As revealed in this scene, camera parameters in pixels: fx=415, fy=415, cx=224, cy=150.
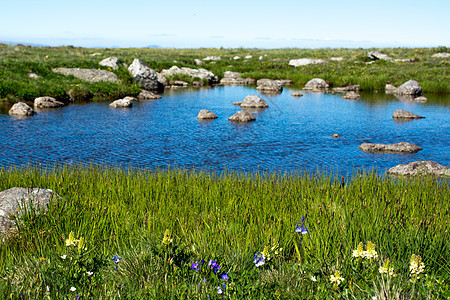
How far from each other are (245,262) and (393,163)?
9219 mm

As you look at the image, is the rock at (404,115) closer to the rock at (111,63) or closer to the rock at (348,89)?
the rock at (348,89)

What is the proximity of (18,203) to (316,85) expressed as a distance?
3310 cm

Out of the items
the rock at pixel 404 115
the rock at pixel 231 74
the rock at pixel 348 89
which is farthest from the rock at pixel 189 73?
the rock at pixel 404 115

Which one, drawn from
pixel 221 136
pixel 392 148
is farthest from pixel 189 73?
pixel 392 148

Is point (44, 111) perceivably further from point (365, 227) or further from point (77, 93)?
point (365, 227)

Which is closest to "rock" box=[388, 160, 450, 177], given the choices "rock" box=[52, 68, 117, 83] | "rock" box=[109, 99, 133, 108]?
"rock" box=[109, 99, 133, 108]

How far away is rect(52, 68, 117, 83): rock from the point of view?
2921 cm

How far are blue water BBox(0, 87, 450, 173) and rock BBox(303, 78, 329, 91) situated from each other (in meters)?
10.8

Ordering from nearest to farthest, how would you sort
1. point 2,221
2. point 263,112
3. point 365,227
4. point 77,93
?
point 365,227, point 2,221, point 263,112, point 77,93

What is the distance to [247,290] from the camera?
412 cm

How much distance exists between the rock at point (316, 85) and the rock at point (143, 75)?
13230 mm

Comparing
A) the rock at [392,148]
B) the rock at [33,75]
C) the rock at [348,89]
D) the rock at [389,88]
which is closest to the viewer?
the rock at [392,148]

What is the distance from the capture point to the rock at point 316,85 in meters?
36.4

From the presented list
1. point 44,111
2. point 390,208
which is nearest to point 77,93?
point 44,111
